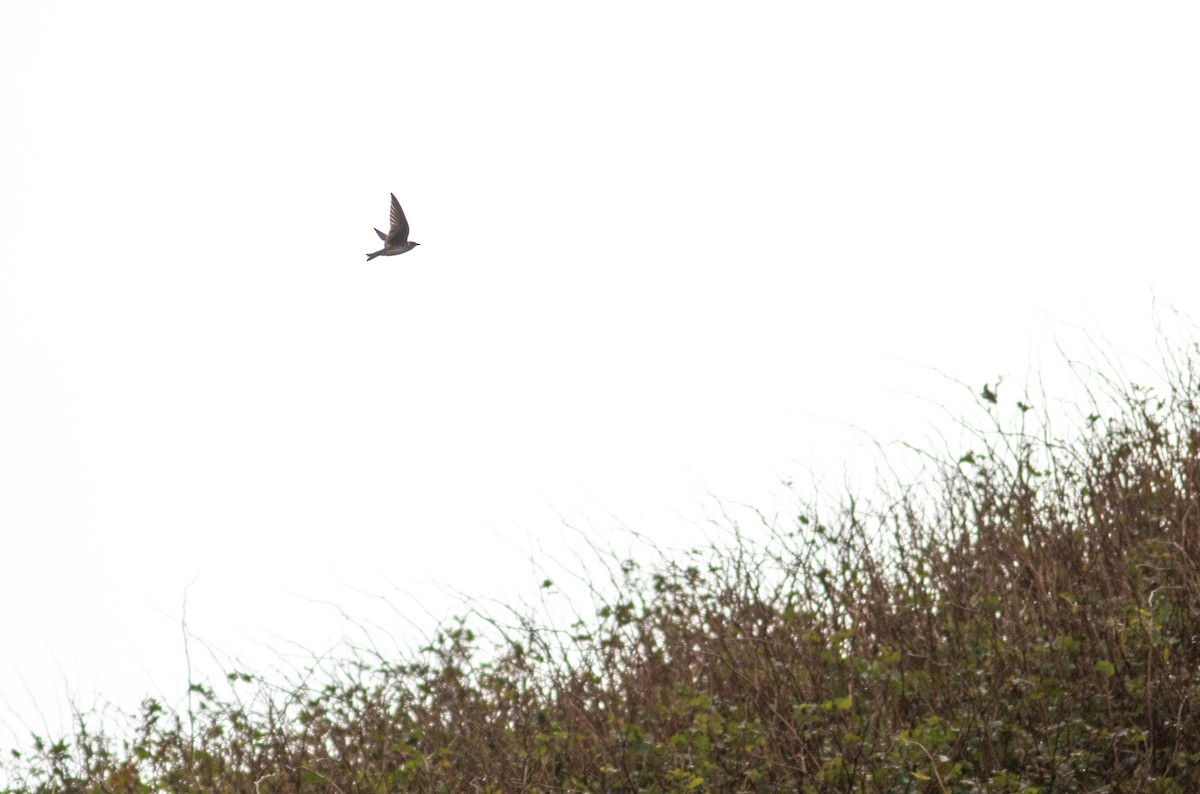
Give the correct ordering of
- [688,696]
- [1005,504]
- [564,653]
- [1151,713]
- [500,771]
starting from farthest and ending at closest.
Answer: [1005,504] → [564,653] → [688,696] → [500,771] → [1151,713]

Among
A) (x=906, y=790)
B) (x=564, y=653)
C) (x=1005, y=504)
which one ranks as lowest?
(x=906, y=790)

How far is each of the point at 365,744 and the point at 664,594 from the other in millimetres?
2035

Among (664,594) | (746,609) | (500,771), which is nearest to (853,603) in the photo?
(746,609)

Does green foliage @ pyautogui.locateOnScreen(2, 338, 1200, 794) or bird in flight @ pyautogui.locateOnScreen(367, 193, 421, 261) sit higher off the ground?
bird in flight @ pyautogui.locateOnScreen(367, 193, 421, 261)

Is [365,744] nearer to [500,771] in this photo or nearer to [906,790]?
[500,771]

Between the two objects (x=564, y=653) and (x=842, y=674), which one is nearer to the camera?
(x=842, y=674)

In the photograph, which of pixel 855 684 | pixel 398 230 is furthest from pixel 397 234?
pixel 855 684

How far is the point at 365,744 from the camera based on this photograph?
7281 millimetres

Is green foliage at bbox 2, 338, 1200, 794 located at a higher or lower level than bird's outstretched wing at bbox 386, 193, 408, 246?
lower

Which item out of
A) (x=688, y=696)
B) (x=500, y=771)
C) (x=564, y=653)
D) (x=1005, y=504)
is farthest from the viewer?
(x=1005, y=504)

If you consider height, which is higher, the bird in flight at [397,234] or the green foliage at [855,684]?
the bird in flight at [397,234]

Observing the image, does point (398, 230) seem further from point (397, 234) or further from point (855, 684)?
point (855, 684)

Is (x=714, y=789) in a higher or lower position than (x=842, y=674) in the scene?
lower

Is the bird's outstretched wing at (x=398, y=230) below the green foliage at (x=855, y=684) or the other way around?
the other way around
